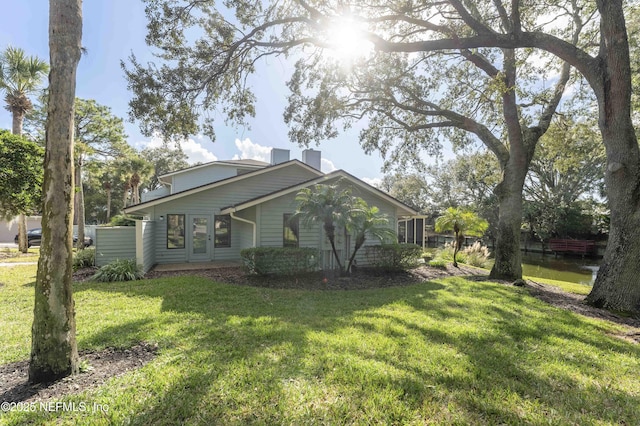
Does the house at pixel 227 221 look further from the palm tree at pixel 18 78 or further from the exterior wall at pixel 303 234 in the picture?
the palm tree at pixel 18 78

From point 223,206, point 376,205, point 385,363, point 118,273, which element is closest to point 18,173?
point 118,273

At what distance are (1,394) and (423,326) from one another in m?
5.42

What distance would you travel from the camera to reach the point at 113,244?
10609mm

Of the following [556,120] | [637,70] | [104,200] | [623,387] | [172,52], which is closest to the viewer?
[623,387]

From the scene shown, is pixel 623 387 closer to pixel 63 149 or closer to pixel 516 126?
pixel 63 149

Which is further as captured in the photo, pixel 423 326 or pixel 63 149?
pixel 423 326

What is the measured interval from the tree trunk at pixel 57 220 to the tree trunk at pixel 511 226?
37.8 feet

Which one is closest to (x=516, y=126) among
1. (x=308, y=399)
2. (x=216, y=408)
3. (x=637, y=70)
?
(x=637, y=70)

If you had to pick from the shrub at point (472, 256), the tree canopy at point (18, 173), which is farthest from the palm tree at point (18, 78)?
the shrub at point (472, 256)

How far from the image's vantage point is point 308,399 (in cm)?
272

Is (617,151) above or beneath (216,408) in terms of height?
above

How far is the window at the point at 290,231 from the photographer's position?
10.8 meters

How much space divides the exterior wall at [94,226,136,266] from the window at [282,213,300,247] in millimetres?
5990

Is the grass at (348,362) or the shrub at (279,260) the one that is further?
the shrub at (279,260)
